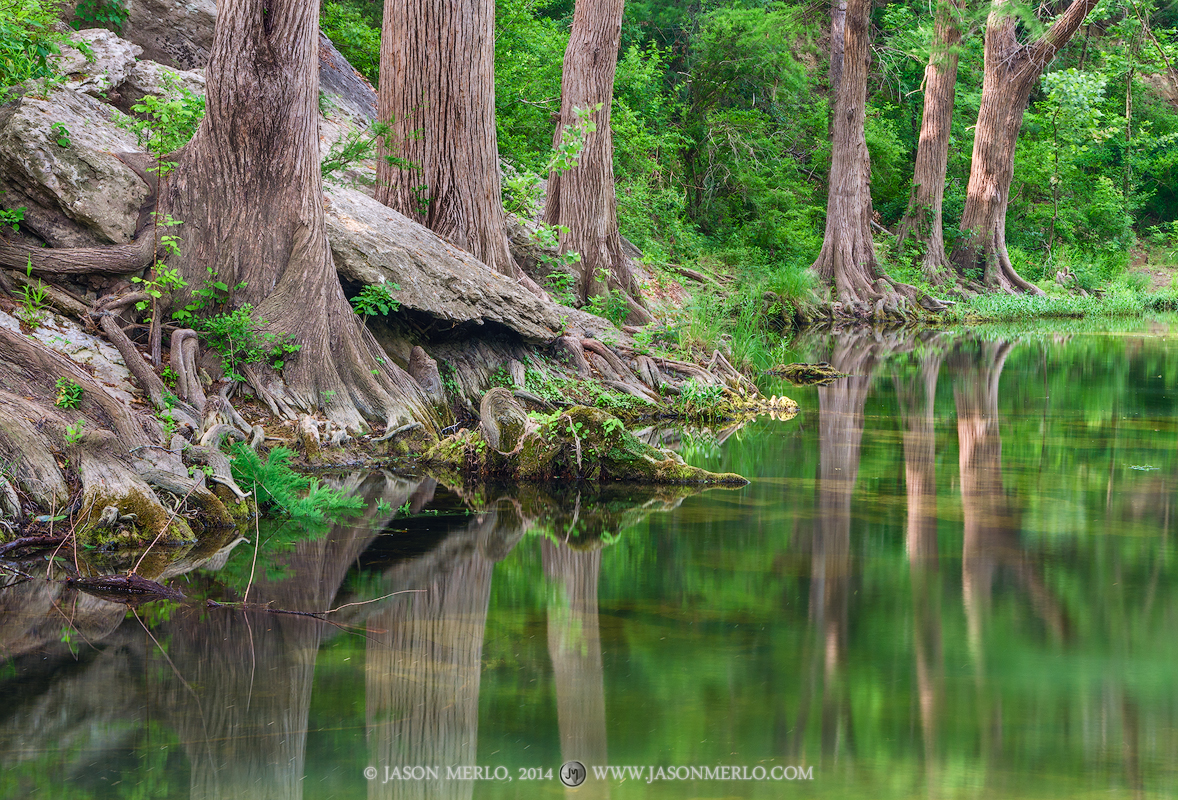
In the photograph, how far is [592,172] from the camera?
51.0 feet

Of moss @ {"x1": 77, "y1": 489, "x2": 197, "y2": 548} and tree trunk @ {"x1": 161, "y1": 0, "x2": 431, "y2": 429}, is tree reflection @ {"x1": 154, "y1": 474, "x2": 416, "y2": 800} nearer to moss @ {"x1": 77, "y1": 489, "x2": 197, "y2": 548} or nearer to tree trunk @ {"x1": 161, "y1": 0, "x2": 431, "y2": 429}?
moss @ {"x1": 77, "y1": 489, "x2": 197, "y2": 548}

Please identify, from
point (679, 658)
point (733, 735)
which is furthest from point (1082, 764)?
point (679, 658)

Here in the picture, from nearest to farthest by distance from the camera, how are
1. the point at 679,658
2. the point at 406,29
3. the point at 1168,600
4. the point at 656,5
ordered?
the point at 679,658 → the point at 1168,600 → the point at 406,29 → the point at 656,5

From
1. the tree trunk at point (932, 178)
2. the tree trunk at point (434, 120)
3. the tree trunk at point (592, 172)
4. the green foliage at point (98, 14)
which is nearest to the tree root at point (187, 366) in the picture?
the tree trunk at point (434, 120)

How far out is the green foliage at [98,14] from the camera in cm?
1201

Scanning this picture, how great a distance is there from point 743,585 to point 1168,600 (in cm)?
228

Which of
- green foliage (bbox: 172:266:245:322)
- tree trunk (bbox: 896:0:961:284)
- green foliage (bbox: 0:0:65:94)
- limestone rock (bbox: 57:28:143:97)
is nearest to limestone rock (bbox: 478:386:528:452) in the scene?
green foliage (bbox: 172:266:245:322)

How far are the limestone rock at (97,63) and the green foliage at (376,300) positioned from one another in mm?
3395

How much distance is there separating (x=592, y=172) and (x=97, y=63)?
711 cm

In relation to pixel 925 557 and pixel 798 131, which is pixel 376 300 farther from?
pixel 798 131

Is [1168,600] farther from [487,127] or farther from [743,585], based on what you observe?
[487,127]

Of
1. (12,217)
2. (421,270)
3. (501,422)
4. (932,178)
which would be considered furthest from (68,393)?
(932,178)

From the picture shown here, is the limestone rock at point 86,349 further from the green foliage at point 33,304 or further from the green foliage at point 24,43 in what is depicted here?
the green foliage at point 24,43

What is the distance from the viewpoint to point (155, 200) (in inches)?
343
